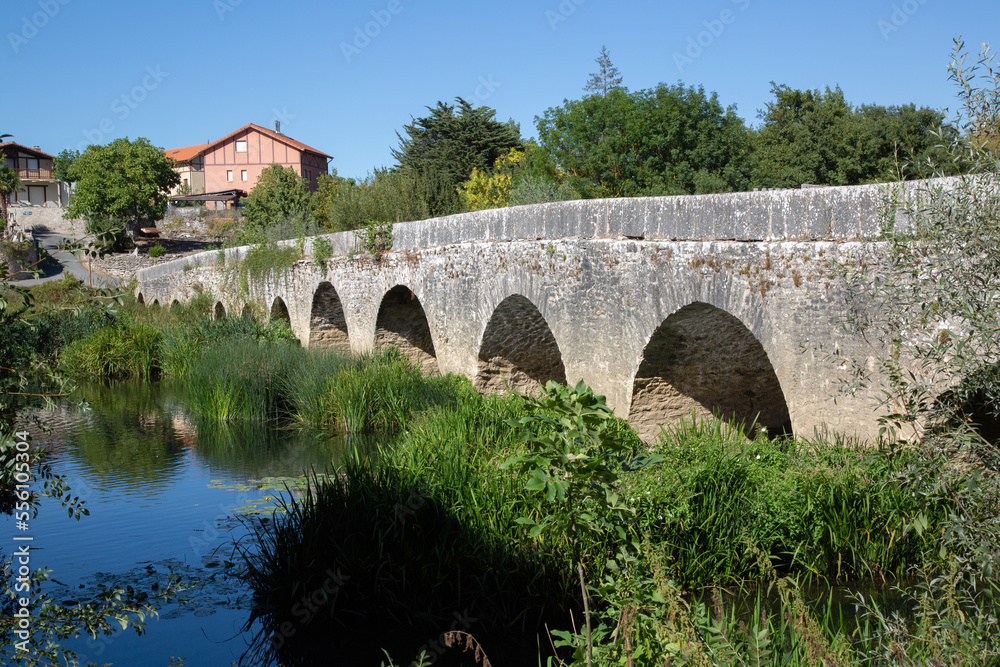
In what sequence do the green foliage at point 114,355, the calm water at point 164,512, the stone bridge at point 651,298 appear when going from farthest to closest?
the green foliage at point 114,355 → the stone bridge at point 651,298 → the calm water at point 164,512

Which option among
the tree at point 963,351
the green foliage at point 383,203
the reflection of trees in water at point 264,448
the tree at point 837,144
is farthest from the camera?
the tree at point 837,144

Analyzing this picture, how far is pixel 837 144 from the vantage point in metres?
28.4

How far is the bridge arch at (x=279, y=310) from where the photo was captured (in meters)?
17.8

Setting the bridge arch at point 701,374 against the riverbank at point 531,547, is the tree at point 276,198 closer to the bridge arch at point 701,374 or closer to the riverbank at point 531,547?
the bridge arch at point 701,374

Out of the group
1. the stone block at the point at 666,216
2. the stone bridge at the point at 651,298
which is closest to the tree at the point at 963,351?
the stone bridge at the point at 651,298

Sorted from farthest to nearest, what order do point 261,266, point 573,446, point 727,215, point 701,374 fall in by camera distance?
point 261,266 → point 701,374 → point 727,215 → point 573,446

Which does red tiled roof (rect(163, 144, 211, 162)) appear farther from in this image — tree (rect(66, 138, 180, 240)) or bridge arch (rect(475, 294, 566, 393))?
bridge arch (rect(475, 294, 566, 393))

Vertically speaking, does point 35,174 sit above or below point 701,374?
above

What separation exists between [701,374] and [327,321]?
984 centimetres

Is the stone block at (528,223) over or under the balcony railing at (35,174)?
under

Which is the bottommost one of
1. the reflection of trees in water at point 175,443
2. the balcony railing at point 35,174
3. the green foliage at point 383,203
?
the reflection of trees in water at point 175,443

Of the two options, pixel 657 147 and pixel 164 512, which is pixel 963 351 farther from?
pixel 657 147

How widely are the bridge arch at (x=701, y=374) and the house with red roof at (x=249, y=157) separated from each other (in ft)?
173

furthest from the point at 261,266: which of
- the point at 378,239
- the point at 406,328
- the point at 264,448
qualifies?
the point at 264,448
